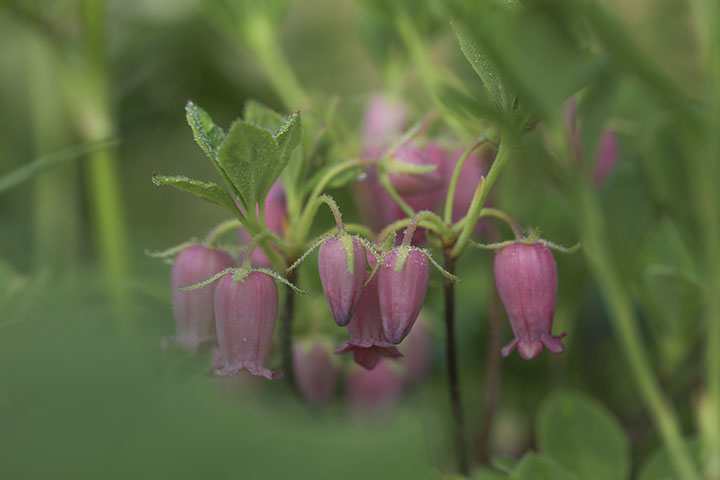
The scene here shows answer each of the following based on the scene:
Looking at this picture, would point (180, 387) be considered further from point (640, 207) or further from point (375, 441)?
point (640, 207)

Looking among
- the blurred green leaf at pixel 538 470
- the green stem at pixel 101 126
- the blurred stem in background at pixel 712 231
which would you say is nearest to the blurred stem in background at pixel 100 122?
the green stem at pixel 101 126

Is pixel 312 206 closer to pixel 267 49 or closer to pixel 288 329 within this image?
pixel 288 329

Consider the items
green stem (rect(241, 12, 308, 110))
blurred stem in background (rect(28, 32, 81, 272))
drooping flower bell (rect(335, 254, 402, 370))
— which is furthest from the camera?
blurred stem in background (rect(28, 32, 81, 272))

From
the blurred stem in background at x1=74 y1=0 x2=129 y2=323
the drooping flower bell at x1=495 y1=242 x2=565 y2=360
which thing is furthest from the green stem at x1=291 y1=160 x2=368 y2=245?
the blurred stem in background at x1=74 y1=0 x2=129 y2=323

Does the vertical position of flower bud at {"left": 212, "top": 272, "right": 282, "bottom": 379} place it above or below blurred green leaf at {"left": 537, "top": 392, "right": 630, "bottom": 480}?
above

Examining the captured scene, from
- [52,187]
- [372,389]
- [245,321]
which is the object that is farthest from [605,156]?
[52,187]

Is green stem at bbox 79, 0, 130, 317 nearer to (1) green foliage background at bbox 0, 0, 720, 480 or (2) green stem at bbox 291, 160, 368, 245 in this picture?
(1) green foliage background at bbox 0, 0, 720, 480

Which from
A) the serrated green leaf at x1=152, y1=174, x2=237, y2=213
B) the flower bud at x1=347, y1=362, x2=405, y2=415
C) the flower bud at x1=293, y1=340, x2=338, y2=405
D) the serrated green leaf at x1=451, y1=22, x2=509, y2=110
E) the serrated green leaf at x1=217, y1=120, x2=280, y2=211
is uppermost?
the serrated green leaf at x1=451, y1=22, x2=509, y2=110

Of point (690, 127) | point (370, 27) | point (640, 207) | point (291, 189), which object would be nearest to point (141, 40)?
A: point (370, 27)
